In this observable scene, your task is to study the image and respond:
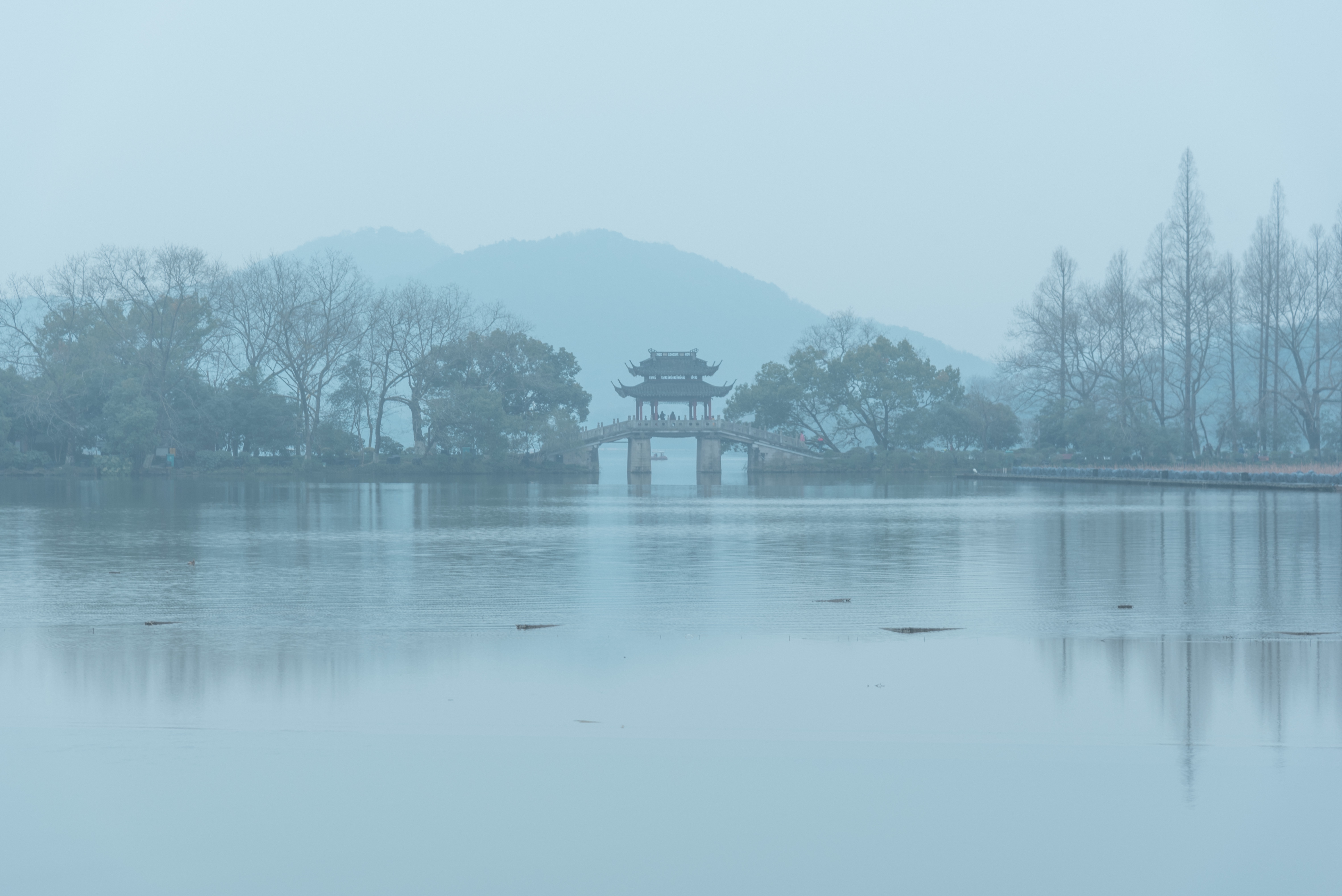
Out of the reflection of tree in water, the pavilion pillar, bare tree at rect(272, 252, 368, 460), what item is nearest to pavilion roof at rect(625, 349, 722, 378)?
the pavilion pillar

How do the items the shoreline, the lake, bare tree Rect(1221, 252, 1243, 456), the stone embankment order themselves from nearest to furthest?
the lake
the shoreline
the stone embankment
bare tree Rect(1221, 252, 1243, 456)

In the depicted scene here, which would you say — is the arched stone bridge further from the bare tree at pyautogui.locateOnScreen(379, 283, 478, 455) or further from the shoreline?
the shoreline

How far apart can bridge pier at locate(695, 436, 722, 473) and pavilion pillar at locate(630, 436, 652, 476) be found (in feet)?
10.7

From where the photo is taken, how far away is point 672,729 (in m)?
6.98

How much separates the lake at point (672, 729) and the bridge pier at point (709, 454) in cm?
6678

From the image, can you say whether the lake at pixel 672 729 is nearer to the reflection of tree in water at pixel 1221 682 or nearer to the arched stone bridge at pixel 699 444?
the reflection of tree in water at pixel 1221 682

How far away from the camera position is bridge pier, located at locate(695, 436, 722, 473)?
83.8m

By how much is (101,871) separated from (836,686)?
15.2ft

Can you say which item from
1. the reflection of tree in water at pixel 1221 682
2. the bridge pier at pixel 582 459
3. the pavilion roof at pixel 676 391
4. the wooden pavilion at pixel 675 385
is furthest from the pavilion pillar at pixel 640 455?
the reflection of tree in water at pixel 1221 682

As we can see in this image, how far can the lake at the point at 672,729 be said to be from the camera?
487cm

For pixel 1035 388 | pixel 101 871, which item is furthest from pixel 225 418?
pixel 101 871

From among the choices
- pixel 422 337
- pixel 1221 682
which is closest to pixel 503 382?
pixel 422 337

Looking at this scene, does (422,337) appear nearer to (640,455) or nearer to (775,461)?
(640,455)

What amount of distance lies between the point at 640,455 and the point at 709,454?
450 cm
